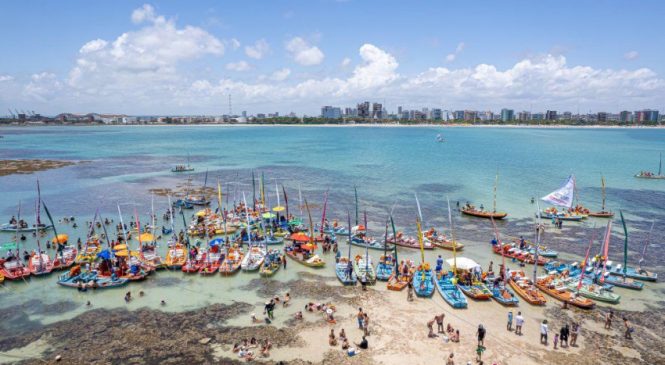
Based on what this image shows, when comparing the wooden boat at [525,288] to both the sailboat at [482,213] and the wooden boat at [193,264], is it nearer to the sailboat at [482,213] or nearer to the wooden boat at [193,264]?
the sailboat at [482,213]

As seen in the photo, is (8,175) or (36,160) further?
(36,160)

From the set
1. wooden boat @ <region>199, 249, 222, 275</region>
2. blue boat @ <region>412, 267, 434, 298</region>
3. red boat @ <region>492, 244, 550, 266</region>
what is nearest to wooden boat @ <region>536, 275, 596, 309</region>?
red boat @ <region>492, 244, 550, 266</region>

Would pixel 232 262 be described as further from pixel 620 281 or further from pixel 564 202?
pixel 564 202

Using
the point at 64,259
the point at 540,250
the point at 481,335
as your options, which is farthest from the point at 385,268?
the point at 64,259

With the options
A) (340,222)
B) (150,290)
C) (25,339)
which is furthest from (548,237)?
(25,339)

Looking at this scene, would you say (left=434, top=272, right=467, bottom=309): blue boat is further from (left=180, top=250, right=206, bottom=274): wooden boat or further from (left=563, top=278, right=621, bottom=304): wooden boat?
(left=180, top=250, right=206, bottom=274): wooden boat

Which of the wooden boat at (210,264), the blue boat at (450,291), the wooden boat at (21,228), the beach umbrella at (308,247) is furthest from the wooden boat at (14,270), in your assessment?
the blue boat at (450,291)

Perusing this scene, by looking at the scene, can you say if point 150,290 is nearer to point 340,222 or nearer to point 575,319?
point 340,222
